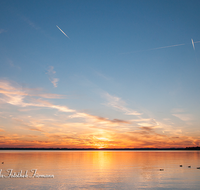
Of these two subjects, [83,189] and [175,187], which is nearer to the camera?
[83,189]

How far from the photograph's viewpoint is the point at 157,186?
111 ft

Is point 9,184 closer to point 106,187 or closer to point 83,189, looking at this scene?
point 83,189

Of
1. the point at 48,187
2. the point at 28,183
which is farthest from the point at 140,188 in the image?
the point at 28,183

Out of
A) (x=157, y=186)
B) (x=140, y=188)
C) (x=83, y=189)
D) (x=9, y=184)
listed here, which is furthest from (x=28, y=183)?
(x=157, y=186)

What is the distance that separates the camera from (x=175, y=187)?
3306 cm

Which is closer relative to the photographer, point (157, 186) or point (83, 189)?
point (83, 189)

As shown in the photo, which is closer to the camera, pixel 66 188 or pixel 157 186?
pixel 66 188

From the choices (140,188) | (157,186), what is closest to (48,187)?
(140,188)

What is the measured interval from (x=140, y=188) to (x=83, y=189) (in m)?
9.54

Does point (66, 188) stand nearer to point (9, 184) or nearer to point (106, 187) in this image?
point (106, 187)

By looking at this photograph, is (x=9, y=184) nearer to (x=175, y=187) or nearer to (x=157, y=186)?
(x=157, y=186)

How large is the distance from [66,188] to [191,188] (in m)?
20.8

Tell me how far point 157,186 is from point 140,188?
357 centimetres

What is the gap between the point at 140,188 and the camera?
32.3 metres
